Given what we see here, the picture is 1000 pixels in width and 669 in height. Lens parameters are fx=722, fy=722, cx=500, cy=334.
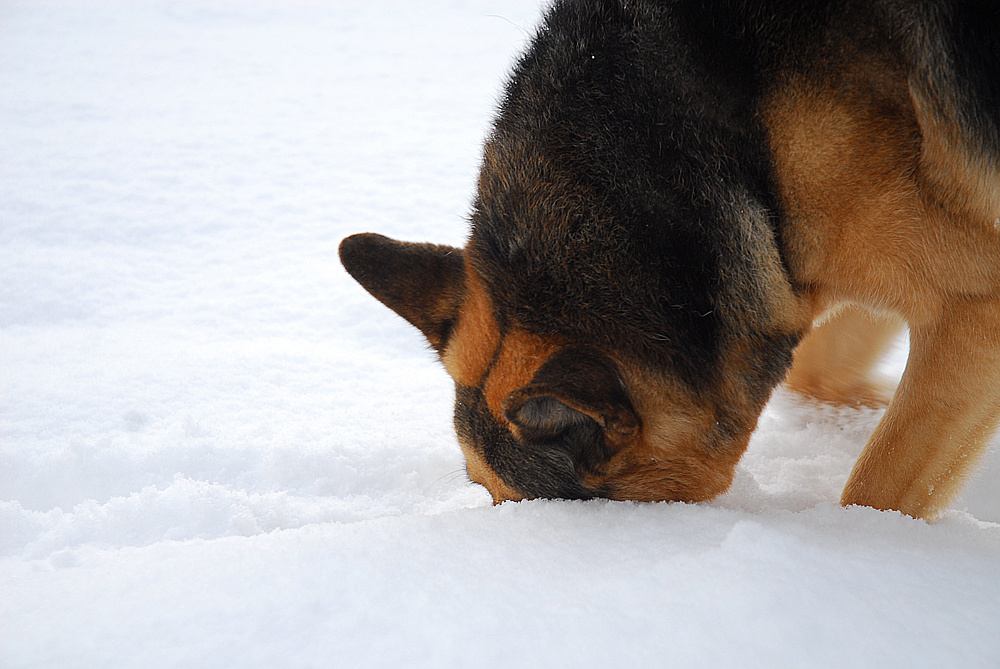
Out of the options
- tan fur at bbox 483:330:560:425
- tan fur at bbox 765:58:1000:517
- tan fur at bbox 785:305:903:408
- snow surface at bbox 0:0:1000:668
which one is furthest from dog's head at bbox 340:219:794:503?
tan fur at bbox 785:305:903:408

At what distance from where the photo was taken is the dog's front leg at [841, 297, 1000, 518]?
212cm

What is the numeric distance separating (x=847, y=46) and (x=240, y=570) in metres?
1.98

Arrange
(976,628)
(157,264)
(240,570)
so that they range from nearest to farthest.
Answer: (976,628), (240,570), (157,264)

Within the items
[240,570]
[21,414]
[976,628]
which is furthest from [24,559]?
[976,628]

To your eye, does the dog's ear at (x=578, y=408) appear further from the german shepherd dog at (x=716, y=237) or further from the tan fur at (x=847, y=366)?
the tan fur at (x=847, y=366)

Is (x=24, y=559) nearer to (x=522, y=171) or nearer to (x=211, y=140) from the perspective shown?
(x=522, y=171)

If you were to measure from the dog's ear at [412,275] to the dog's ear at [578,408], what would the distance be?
0.54 meters

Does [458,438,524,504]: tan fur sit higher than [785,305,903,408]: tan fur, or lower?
lower

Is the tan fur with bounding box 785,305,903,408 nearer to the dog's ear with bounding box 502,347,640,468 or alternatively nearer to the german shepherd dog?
the german shepherd dog

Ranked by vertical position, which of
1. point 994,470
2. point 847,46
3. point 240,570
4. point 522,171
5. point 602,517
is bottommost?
point 240,570

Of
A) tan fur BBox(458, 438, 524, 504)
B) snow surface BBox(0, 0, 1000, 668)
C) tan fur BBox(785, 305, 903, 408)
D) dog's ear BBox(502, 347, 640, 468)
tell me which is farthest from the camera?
tan fur BBox(785, 305, 903, 408)

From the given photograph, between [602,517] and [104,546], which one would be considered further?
[104,546]

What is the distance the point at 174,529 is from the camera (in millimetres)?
2318

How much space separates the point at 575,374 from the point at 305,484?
136cm
